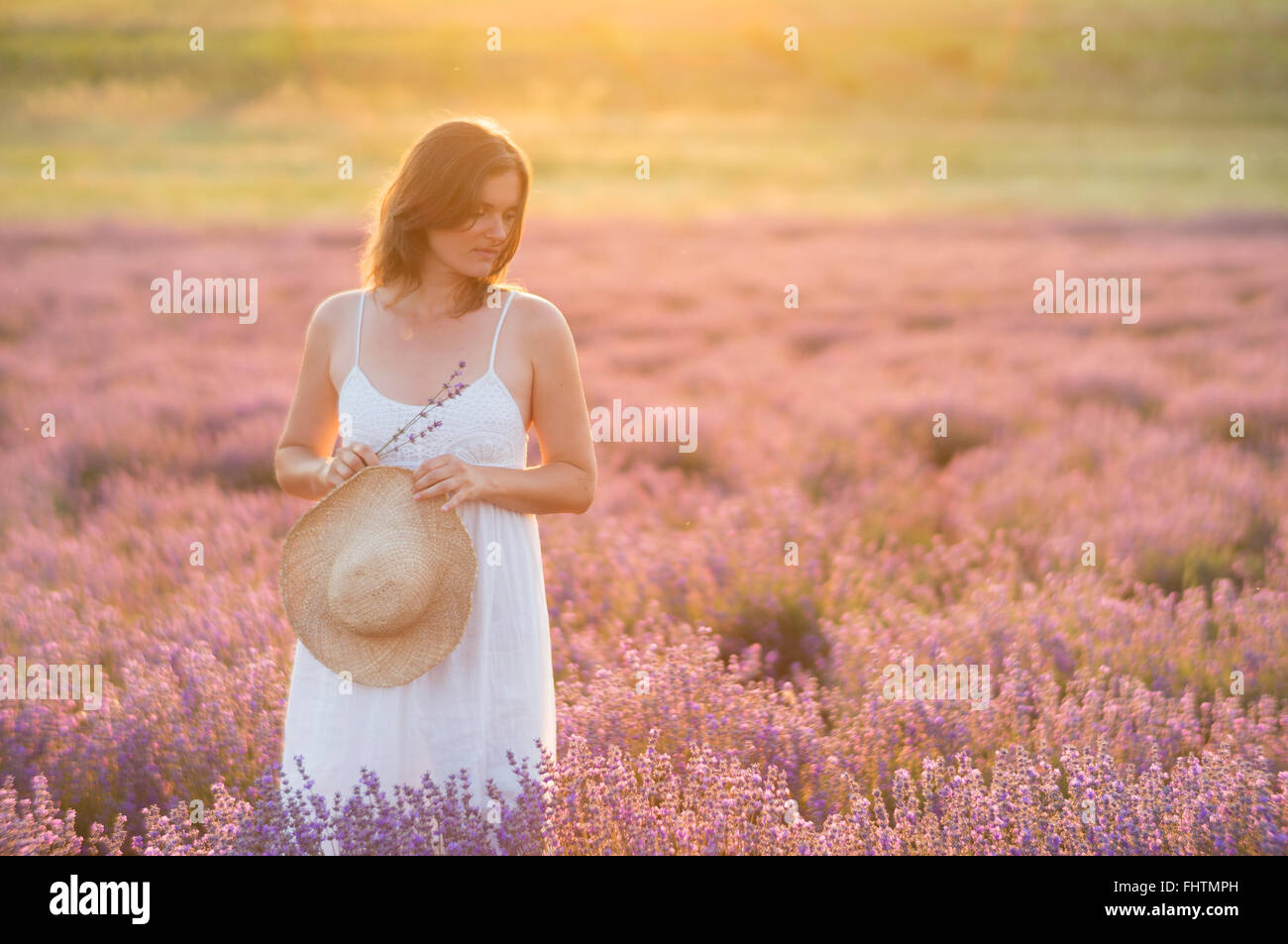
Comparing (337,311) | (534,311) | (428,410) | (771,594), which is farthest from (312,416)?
(771,594)

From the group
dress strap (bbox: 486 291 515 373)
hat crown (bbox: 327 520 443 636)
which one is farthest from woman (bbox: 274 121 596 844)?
hat crown (bbox: 327 520 443 636)

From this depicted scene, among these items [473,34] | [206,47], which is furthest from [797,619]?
[206,47]

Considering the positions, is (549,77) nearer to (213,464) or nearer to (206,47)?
(206,47)

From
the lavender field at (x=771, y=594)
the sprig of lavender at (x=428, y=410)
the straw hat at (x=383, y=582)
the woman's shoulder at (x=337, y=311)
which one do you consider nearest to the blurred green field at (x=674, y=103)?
the lavender field at (x=771, y=594)

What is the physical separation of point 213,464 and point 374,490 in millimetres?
4222

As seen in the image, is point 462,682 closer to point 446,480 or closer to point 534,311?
point 446,480

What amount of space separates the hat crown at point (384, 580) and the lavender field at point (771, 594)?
0.42m

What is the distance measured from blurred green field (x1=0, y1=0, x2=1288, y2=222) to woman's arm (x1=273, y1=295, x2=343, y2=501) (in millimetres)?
11908

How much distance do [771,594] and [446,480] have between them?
2.20 m

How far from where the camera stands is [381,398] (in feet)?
9.10

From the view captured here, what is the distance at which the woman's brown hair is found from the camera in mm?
2699

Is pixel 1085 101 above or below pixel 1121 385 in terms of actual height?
above

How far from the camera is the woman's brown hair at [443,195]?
270 cm

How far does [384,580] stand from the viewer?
2.64m
